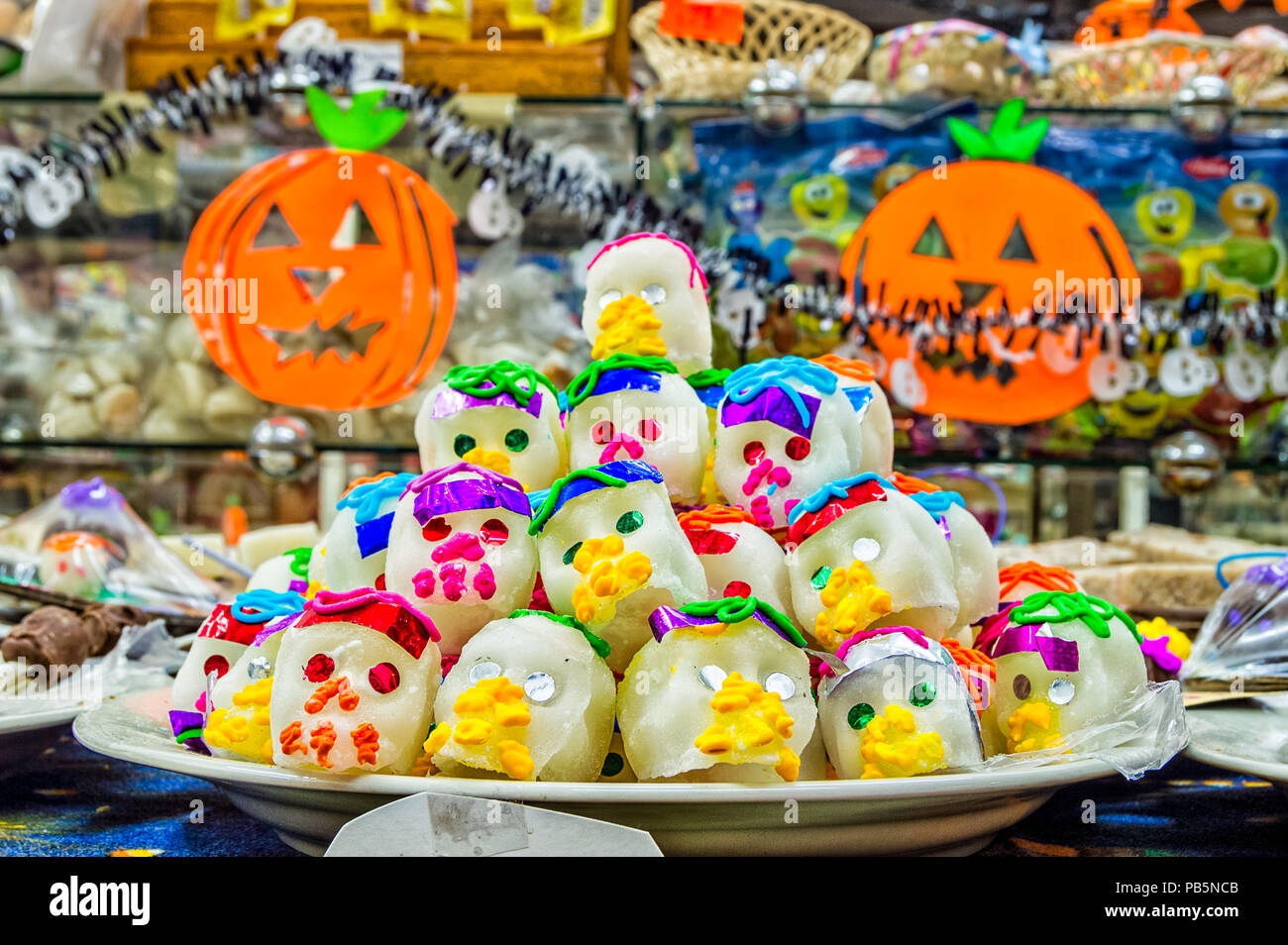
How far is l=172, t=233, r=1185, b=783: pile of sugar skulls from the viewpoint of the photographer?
82 cm

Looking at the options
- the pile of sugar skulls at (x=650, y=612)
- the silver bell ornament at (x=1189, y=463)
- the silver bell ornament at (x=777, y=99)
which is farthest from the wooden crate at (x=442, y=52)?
the pile of sugar skulls at (x=650, y=612)

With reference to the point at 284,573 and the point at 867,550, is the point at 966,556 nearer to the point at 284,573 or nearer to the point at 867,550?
the point at 867,550

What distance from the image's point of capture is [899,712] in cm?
83

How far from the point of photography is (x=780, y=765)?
0.77m

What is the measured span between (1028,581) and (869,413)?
0.76 feet

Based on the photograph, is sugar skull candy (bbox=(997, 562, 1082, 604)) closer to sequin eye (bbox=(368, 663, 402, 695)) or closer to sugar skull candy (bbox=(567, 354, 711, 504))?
sugar skull candy (bbox=(567, 354, 711, 504))

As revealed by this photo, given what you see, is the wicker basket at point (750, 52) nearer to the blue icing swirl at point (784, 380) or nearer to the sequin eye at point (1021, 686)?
the blue icing swirl at point (784, 380)

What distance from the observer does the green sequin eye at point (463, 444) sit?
1.08 meters

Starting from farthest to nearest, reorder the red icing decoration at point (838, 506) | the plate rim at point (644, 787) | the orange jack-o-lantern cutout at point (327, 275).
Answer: the orange jack-o-lantern cutout at point (327, 275) < the red icing decoration at point (838, 506) < the plate rim at point (644, 787)

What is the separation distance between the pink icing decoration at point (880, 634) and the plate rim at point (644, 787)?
0.38ft

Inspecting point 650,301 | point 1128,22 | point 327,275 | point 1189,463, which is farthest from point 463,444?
point 1128,22
